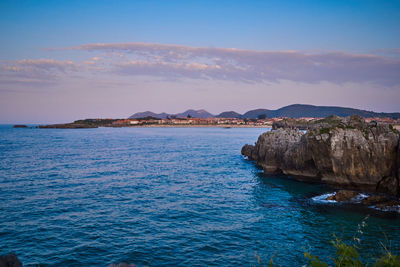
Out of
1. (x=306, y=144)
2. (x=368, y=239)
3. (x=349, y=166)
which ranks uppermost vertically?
(x=306, y=144)

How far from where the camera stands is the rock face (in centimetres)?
2502

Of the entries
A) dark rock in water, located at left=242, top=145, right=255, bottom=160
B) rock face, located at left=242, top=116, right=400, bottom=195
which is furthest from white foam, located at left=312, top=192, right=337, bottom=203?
dark rock in water, located at left=242, top=145, right=255, bottom=160

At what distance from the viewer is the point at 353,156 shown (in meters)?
26.2

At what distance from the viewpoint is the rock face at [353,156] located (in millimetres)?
25016

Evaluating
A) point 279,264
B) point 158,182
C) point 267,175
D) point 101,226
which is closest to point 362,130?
point 267,175

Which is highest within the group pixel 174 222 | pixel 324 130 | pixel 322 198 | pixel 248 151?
pixel 324 130

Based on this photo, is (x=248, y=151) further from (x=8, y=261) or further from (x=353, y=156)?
(x=8, y=261)

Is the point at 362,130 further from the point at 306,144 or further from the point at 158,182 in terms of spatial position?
the point at 158,182

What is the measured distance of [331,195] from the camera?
78.8ft

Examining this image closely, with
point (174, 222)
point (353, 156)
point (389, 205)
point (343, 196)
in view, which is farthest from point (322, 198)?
point (174, 222)

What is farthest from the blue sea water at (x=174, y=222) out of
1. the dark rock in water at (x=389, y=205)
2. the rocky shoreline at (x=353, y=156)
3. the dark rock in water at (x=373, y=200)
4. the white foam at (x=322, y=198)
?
the rocky shoreline at (x=353, y=156)

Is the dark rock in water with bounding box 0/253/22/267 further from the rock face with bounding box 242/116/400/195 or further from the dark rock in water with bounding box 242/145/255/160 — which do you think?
the dark rock in water with bounding box 242/145/255/160

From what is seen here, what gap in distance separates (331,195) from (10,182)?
33.5 metres

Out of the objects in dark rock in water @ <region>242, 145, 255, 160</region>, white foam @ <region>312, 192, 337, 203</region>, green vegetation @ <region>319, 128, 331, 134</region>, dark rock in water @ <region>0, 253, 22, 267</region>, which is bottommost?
white foam @ <region>312, 192, 337, 203</region>
